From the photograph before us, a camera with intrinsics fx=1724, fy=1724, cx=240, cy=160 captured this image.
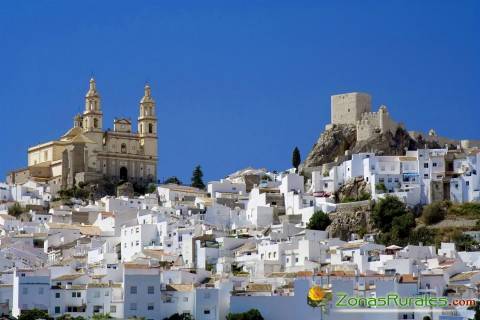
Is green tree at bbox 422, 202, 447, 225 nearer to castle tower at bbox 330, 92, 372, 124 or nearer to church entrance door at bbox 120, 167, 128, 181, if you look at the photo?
castle tower at bbox 330, 92, 372, 124

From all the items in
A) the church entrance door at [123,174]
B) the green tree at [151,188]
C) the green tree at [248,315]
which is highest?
the church entrance door at [123,174]

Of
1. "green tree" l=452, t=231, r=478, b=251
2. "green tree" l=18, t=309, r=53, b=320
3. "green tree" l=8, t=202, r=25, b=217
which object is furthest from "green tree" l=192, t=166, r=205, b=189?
"green tree" l=18, t=309, r=53, b=320

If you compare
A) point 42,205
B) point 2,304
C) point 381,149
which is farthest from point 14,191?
point 2,304

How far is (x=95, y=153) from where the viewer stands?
9694 cm

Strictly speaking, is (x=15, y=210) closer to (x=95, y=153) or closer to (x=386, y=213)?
(x=95, y=153)

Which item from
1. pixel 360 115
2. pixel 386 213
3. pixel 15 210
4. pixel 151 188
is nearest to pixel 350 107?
pixel 360 115

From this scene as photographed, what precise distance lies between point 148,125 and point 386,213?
88.1 feet

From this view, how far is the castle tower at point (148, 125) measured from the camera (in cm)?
9969

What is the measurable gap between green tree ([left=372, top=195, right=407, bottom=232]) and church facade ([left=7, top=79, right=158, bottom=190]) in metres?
22.5

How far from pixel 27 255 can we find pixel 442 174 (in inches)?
788

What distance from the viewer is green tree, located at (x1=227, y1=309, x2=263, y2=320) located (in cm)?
5758

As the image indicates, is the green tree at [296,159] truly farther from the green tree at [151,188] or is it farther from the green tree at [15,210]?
the green tree at [15,210]

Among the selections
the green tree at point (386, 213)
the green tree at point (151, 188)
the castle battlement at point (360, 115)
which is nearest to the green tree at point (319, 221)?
the green tree at point (386, 213)

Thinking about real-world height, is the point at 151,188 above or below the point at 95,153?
below
